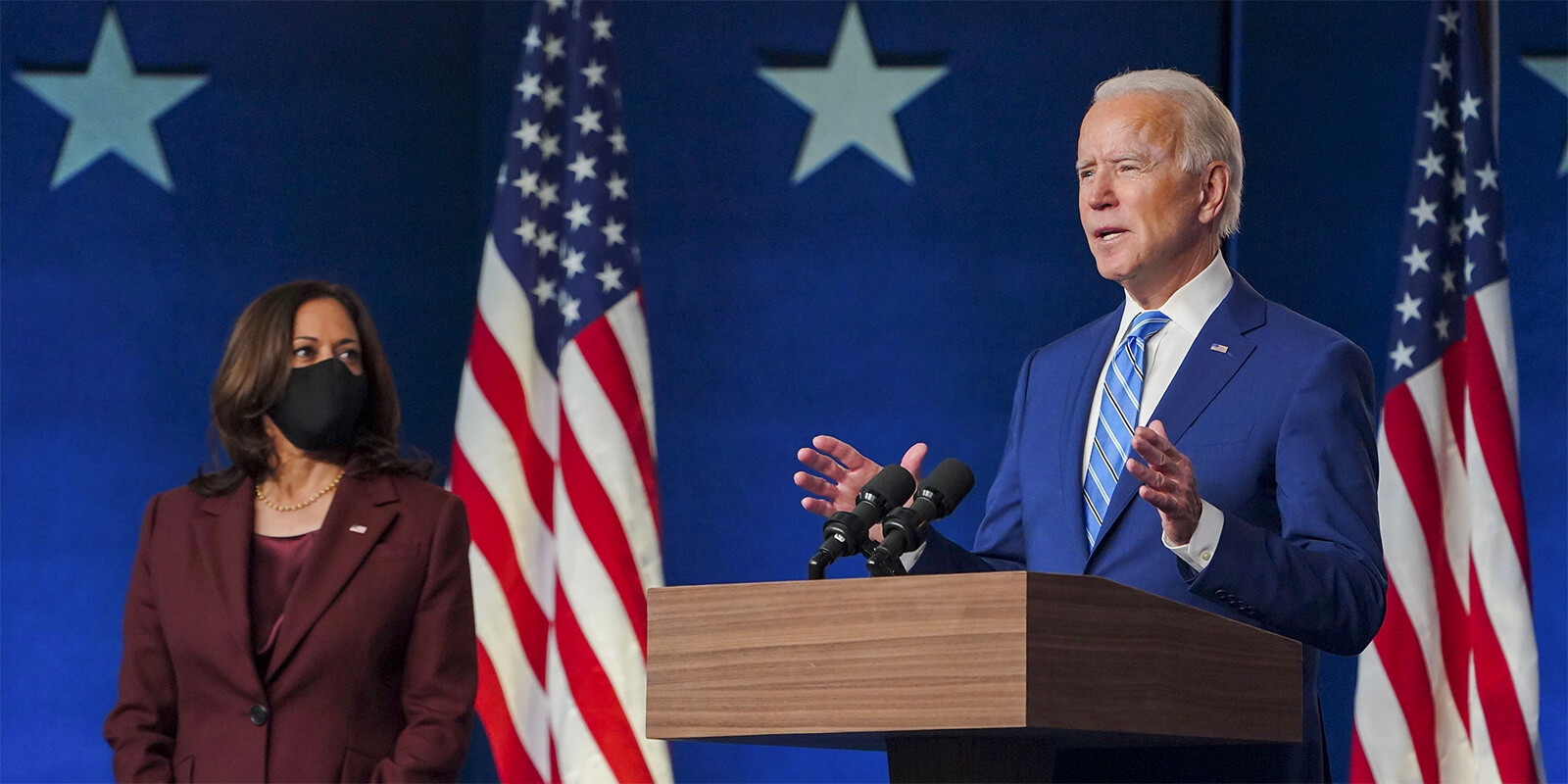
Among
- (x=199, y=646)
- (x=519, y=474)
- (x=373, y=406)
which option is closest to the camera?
(x=199, y=646)

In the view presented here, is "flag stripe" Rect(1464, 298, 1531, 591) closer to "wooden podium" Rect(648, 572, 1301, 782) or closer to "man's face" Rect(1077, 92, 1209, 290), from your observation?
"man's face" Rect(1077, 92, 1209, 290)

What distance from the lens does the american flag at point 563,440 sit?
13.6 ft

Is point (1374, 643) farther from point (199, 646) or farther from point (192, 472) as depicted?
point (192, 472)

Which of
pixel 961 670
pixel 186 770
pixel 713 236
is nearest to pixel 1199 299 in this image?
pixel 961 670

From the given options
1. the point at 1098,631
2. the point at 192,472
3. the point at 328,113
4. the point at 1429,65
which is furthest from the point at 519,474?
the point at 1098,631

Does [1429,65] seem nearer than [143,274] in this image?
Yes

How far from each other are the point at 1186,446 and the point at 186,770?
1.92 meters

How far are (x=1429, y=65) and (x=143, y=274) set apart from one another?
3.49 metres

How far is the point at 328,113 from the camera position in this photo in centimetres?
476

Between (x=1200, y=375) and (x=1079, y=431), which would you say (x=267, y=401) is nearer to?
(x=1079, y=431)

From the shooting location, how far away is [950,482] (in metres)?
1.75

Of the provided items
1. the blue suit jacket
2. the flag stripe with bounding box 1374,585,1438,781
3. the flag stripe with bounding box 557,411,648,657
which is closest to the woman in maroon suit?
the flag stripe with bounding box 557,411,648,657

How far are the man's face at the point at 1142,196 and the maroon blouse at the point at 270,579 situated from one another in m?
1.65

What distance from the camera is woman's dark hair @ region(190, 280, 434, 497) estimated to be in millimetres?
3215
